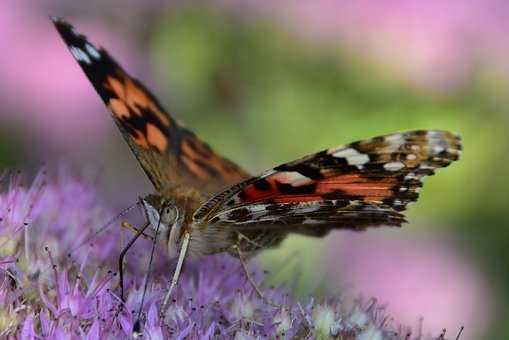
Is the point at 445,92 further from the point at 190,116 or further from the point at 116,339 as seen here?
the point at 116,339

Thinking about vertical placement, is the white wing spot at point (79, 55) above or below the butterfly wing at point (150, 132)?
above

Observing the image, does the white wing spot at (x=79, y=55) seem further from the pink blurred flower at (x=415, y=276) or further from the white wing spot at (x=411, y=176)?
the pink blurred flower at (x=415, y=276)

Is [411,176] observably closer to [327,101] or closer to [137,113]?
[137,113]

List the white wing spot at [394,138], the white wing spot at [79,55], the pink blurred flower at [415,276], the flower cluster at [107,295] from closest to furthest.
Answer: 1. the flower cluster at [107,295]
2. the white wing spot at [394,138]
3. the white wing spot at [79,55]
4. the pink blurred flower at [415,276]

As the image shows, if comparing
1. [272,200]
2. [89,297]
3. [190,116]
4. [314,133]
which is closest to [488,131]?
[314,133]

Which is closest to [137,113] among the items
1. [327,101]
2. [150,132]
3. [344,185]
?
[150,132]

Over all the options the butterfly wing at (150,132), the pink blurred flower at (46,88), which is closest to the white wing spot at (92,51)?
the butterfly wing at (150,132)

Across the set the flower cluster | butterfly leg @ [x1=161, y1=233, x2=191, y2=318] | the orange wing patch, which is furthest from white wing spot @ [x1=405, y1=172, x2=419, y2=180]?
the orange wing patch
